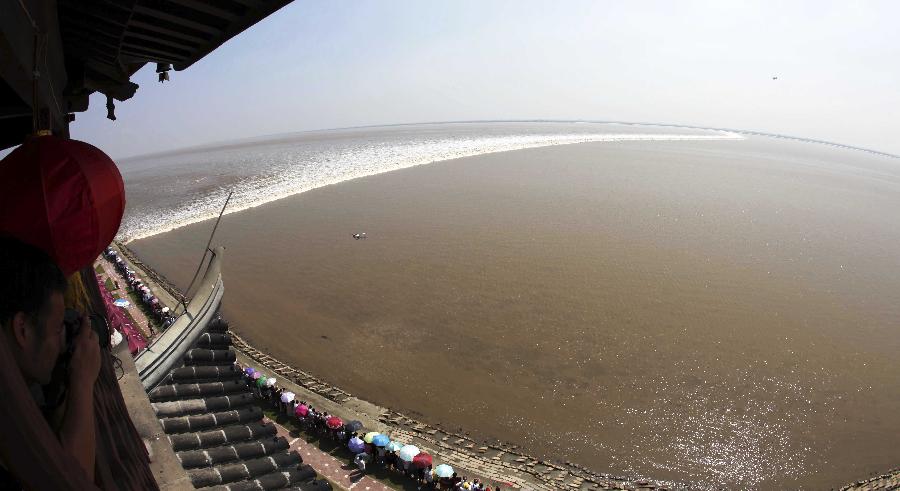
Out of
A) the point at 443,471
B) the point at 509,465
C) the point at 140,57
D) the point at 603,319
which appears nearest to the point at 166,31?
the point at 140,57

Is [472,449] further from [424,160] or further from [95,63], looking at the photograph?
[424,160]

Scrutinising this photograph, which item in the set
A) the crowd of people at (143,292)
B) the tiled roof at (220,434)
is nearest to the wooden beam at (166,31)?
the tiled roof at (220,434)

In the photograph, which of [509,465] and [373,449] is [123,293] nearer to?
[373,449]

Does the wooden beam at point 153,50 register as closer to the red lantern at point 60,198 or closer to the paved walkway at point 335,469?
the red lantern at point 60,198

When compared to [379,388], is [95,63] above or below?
above

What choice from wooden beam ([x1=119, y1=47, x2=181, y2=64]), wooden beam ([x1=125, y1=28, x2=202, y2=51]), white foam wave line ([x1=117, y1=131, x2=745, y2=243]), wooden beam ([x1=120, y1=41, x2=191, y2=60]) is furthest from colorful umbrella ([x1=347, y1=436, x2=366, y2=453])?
white foam wave line ([x1=117, y1=131, x2=745, y2=243])

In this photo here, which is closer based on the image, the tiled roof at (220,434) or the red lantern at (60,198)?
the red lantern at (60,198)

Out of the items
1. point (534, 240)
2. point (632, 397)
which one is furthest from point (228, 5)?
point (534, 240)
